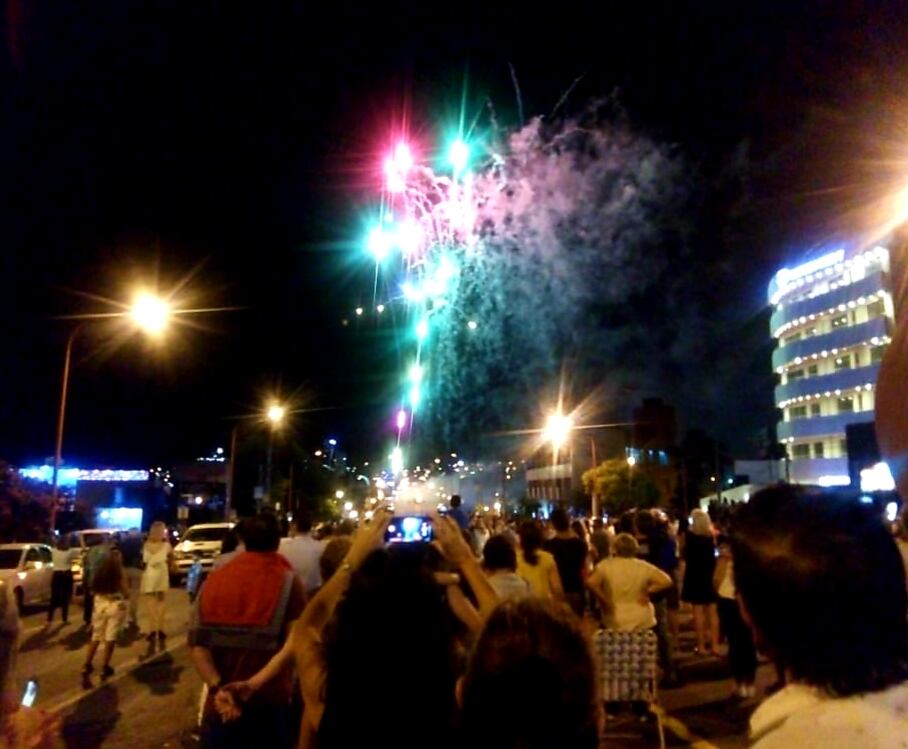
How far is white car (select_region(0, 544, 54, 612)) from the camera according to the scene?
2125 centimetres

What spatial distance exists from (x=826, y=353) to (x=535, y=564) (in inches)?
3029

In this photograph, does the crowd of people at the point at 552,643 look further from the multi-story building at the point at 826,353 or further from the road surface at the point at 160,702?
the multi-story building at the point at 826,353

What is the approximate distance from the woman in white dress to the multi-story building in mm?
63313

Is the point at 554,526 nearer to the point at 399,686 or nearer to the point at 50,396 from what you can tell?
the point at 399,686

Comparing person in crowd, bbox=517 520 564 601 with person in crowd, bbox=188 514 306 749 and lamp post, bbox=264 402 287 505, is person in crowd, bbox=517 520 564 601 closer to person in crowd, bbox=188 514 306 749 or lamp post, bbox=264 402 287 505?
person in crowd, bbox=188 514 306 749

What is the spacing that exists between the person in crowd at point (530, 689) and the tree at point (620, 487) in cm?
5413

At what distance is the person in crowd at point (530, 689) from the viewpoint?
7.08 feet

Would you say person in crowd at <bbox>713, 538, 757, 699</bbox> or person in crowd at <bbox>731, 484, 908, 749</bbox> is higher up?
person in crowd at <bbox>731, 484, 908, 749</bbox>

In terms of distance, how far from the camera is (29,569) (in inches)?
859

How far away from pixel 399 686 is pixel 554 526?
26.8 ft

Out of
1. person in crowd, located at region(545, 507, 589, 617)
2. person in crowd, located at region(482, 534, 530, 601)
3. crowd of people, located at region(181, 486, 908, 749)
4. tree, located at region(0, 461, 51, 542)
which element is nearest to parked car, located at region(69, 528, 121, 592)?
tree, located at region(0, 461, 51, 542)

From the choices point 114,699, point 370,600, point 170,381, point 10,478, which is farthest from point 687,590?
point 170,381

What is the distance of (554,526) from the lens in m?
10.6

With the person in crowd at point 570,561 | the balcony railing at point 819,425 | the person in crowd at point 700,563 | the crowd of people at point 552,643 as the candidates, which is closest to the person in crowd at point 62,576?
the person in crowd at point 570,561
